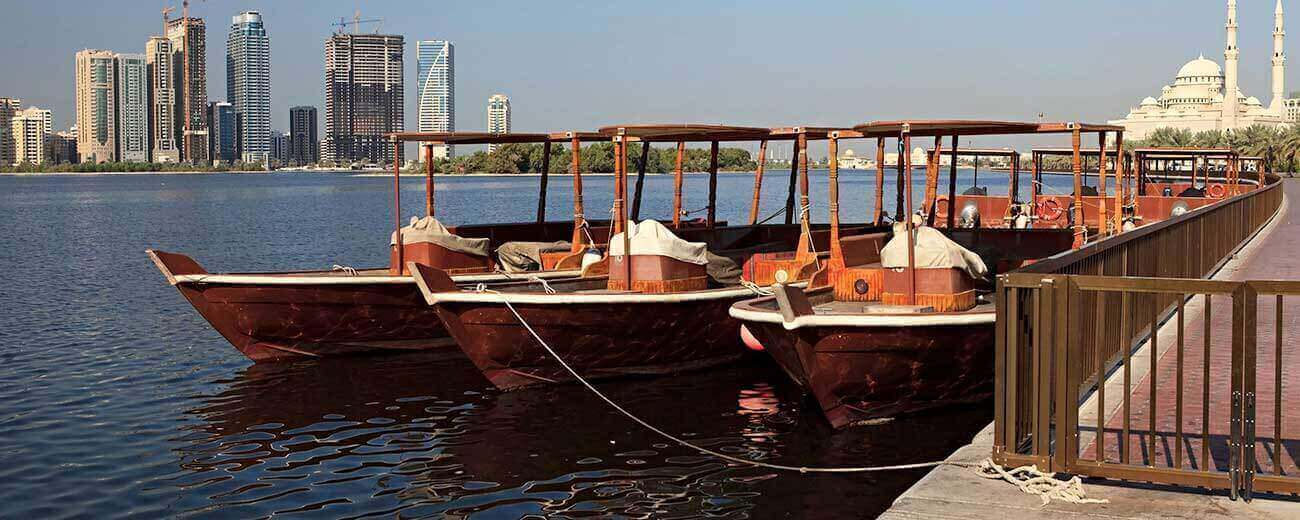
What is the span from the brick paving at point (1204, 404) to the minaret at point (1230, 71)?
607ft

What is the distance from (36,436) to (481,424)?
4.77 m

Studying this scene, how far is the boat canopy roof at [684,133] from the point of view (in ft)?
56.2

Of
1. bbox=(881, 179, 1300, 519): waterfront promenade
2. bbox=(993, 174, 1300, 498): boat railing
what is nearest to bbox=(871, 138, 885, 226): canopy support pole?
bbox=(881, 179, 1300, 519): waterfront promenade

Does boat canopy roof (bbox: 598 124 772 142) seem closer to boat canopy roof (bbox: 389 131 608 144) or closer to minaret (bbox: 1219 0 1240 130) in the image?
boat canopy roof (bbox: 389 131 608 144)

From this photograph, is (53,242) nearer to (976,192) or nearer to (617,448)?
(976,192)

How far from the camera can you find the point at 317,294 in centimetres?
1861

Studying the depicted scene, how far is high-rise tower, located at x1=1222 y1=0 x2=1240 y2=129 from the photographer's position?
7303 inches

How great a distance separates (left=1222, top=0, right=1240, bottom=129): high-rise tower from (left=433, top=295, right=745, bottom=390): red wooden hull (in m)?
185

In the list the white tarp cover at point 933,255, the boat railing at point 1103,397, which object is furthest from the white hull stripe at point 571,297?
the boat railing at point 1103,397

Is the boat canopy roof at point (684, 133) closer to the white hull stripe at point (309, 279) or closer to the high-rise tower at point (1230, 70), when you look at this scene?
the white hull stripe at point (309, 279)

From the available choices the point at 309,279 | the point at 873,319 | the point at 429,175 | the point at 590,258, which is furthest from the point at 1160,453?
the point at 429,175

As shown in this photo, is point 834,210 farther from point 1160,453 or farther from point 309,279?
point 1160,453

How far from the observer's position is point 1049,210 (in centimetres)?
3078

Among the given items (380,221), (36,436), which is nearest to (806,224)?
(36,436)
